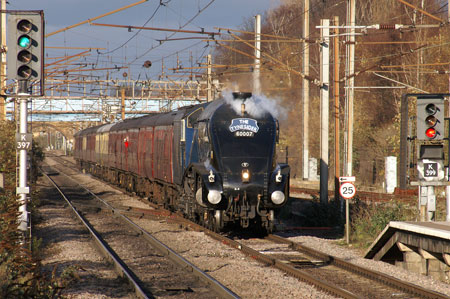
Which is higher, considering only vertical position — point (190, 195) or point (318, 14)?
point (318, 14)

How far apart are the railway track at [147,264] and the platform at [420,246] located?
3.86m

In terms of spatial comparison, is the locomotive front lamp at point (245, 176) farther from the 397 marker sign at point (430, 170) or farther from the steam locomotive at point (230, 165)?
the 397 marker sign at point (430, 170)

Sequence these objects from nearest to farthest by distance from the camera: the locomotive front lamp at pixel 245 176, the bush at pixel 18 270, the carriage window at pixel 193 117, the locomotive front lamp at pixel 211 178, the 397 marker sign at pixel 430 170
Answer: the bush at pixel 18 270 < the 397 marker sign at pixel 430 170 < the locomotive front lamp at pixel 211 178 < the locomotive front lamp at pixel 245 176 < the carriage window at pixel 193 117

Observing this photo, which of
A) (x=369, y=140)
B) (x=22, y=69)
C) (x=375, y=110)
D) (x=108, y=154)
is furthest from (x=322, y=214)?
(x=375, y=110)

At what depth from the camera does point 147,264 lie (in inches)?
541

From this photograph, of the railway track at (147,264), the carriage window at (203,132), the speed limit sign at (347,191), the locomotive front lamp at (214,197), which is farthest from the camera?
the carriage window at (203,132)

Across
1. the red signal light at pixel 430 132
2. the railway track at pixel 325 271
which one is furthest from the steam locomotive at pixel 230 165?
the red signal light at pixel 430 132

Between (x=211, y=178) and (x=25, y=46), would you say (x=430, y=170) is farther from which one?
(x=25, y=46)

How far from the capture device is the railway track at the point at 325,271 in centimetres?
1071

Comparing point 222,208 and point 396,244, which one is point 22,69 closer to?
point 222,208

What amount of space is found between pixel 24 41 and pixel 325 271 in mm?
7227

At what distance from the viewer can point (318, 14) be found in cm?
6900

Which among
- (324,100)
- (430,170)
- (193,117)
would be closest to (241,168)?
(193,117)

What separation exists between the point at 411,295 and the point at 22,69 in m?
8.00
